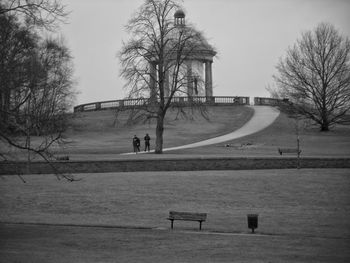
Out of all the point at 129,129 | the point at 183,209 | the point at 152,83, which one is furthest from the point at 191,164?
the point at 129,129

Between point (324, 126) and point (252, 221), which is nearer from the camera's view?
point (252, 221)

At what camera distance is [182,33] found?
5875 centimetres

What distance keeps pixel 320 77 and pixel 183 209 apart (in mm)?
41785

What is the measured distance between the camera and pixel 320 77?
7488 cm

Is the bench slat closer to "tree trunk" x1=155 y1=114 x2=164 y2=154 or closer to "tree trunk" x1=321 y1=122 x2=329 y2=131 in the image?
"tree trunk" x1=155 y1=114 x2=164 y2=154

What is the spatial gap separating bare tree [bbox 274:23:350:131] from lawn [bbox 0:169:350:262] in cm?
2836

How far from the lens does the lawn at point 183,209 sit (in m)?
24.8

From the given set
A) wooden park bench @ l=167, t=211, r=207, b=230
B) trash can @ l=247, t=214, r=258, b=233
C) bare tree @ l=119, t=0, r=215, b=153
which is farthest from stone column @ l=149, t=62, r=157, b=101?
trash can @ l=247, t=214, r=258, b=233

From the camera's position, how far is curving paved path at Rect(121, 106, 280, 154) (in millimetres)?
67438

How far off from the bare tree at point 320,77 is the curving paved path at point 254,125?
4.78 m

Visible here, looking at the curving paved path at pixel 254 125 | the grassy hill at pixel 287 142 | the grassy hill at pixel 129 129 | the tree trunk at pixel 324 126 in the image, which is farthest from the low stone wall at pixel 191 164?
the tree trunk at pixel 324 126

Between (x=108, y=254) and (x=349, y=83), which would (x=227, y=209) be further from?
(x=349, y=83)

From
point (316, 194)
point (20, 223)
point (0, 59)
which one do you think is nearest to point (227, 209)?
point (316, 194)

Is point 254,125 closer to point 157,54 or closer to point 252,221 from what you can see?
point 157,54
